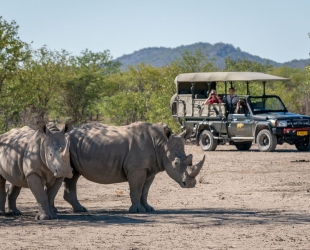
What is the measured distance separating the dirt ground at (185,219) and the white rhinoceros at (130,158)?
480 millimetres

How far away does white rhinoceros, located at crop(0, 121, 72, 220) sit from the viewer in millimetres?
12602

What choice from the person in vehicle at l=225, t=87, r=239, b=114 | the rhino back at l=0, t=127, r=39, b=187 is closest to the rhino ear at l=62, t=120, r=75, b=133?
the rhino back at l=0, t=127, r=39, b=187

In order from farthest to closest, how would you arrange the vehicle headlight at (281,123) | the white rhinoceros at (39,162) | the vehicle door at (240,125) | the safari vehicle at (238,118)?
the vehicle door at (240,125), the safari vehicle at (238,118), the vehicle headlight at (281,123), the white rhinoceros at (39,162)

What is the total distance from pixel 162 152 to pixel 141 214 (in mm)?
1039

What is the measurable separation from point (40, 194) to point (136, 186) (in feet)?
5.48

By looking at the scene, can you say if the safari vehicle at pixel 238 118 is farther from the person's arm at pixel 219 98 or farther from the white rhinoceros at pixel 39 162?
the white rhinoceros at pixel 39 162

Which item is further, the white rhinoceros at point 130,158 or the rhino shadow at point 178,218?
the white rhinoceros at point 130,158

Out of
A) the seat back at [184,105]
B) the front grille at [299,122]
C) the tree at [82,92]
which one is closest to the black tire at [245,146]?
the seat back at [184,105]

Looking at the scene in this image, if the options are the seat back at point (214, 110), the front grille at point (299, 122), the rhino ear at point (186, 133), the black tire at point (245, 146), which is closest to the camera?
the rhino ear at point (186, 133)

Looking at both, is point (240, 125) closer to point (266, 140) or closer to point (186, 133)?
point (266, 140)

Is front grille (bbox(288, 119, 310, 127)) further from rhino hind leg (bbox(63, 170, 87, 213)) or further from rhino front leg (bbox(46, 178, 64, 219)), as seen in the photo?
rhino front leg (bbox(46, 178, 64, 219))

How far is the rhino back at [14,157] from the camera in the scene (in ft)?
43.6

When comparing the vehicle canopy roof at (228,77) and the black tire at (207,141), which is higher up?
the vehicle canopy roof at (228,77)

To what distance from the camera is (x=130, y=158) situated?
45.9ft
